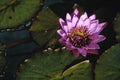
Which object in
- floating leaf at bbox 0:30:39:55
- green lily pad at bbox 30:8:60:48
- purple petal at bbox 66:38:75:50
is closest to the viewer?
purple petal at bbox 66:38:75:50

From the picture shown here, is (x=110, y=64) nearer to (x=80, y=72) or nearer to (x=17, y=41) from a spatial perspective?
(x=80, y=72)

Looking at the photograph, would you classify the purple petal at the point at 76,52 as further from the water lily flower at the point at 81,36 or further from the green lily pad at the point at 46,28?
the green lily pad at the point at 46,28

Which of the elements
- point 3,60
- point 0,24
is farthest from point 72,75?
point 0,24

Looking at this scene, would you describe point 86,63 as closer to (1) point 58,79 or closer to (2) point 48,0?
(1) point 58,79

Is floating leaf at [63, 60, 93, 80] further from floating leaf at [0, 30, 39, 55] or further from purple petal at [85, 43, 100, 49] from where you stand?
floating leaf at [0, 30, 39, 55]

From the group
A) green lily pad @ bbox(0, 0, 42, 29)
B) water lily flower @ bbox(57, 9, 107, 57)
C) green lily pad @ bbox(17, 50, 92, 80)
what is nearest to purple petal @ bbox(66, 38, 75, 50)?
water lily flower @ bbox(57, 9, 107, 57)

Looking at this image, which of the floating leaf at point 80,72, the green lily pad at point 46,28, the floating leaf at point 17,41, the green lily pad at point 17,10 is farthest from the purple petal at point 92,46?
the floating leaf at point 17,41

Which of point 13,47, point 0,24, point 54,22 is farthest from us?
point 13,47
